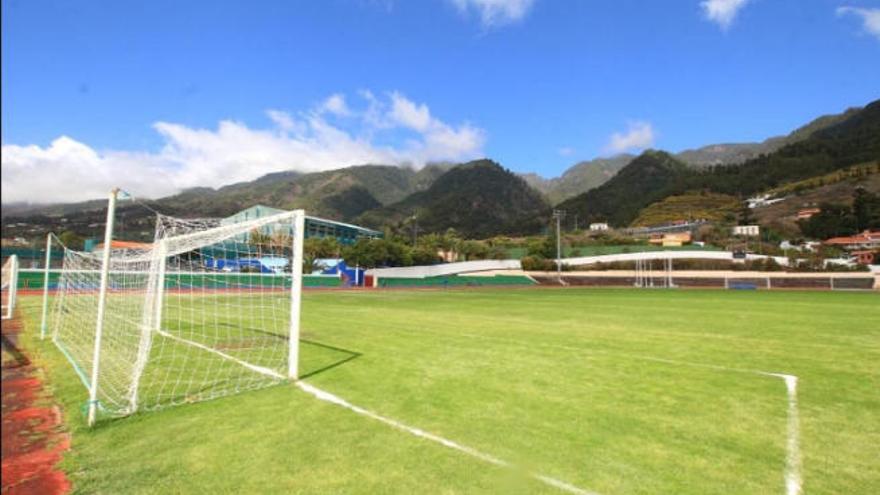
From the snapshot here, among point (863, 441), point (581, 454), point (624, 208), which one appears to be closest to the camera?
point (581, 454)

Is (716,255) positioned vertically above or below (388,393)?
above

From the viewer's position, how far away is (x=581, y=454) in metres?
5.06

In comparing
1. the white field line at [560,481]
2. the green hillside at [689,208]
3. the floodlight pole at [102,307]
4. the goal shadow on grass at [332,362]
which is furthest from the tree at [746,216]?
the floodlight pole at [102,307]

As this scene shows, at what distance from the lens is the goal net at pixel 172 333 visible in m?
7.98

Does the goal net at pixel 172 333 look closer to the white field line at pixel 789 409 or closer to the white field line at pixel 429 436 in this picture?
the white field line at pixel 429 436

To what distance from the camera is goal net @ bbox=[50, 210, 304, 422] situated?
7.98 metres

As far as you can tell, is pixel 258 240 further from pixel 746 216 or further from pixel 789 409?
pixel 746 216

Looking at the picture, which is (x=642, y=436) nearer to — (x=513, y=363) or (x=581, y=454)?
(x=581, y=454)

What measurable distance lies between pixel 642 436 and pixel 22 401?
9042mm

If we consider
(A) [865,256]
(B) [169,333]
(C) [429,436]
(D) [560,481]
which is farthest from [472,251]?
(D) [560,481]

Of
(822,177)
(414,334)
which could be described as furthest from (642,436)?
(822,177)

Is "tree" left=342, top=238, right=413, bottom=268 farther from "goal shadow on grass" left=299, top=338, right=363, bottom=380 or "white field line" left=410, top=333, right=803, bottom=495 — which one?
"white field line" left=410, top=333, right=803, bottom=495

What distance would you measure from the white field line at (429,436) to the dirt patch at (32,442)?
3126 mm

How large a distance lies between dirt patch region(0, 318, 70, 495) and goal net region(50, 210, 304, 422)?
622 millimetres
